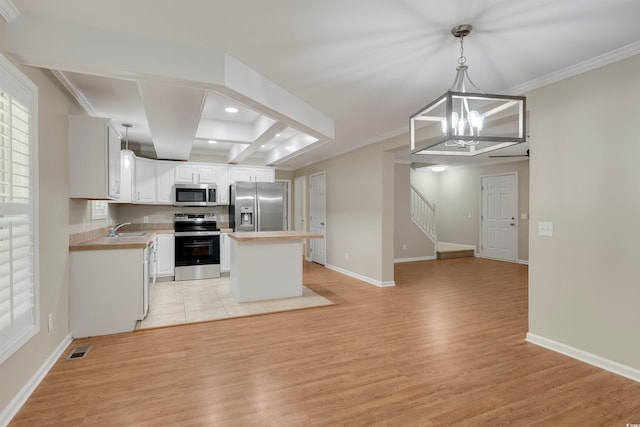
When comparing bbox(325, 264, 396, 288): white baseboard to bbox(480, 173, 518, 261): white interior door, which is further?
bbox(480, 173, 518, 261): white interior door

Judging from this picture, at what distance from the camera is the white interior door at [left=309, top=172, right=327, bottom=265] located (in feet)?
24.5

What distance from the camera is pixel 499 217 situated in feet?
26.9

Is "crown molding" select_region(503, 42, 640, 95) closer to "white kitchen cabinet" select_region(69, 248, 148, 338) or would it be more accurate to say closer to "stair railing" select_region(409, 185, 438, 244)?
"white kitchen cabinet" select_region(69, 248, 148, 338)

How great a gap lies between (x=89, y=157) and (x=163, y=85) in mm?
1257

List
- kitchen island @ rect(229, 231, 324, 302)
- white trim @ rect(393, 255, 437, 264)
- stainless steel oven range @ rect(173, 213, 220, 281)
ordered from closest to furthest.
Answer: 1. kitchen island @ rect(229, 231, 324, 302)
2. stainless steel oven range @ rect(173, 213, 220, 281)
3. white trim @ rect(393, 255, 437, 264)

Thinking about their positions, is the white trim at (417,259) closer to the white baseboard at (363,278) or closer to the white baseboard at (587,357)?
the white baseboard at (363,278)

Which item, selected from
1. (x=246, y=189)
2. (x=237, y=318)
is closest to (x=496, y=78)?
(x=237, y=318)

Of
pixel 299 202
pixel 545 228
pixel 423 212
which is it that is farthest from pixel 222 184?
pixel 545 228

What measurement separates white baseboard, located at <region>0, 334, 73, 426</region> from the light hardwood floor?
5 cm

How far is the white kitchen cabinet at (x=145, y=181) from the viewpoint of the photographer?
601cm

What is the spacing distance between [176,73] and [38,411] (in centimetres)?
242

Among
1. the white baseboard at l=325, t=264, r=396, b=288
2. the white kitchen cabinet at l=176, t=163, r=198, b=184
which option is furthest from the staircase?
the white kitchen cabinet at l=176, t=163, r=198, b=184

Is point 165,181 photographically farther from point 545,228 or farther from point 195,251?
point 545,228

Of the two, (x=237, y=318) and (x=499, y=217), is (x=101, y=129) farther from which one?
(x=499, y=217)
